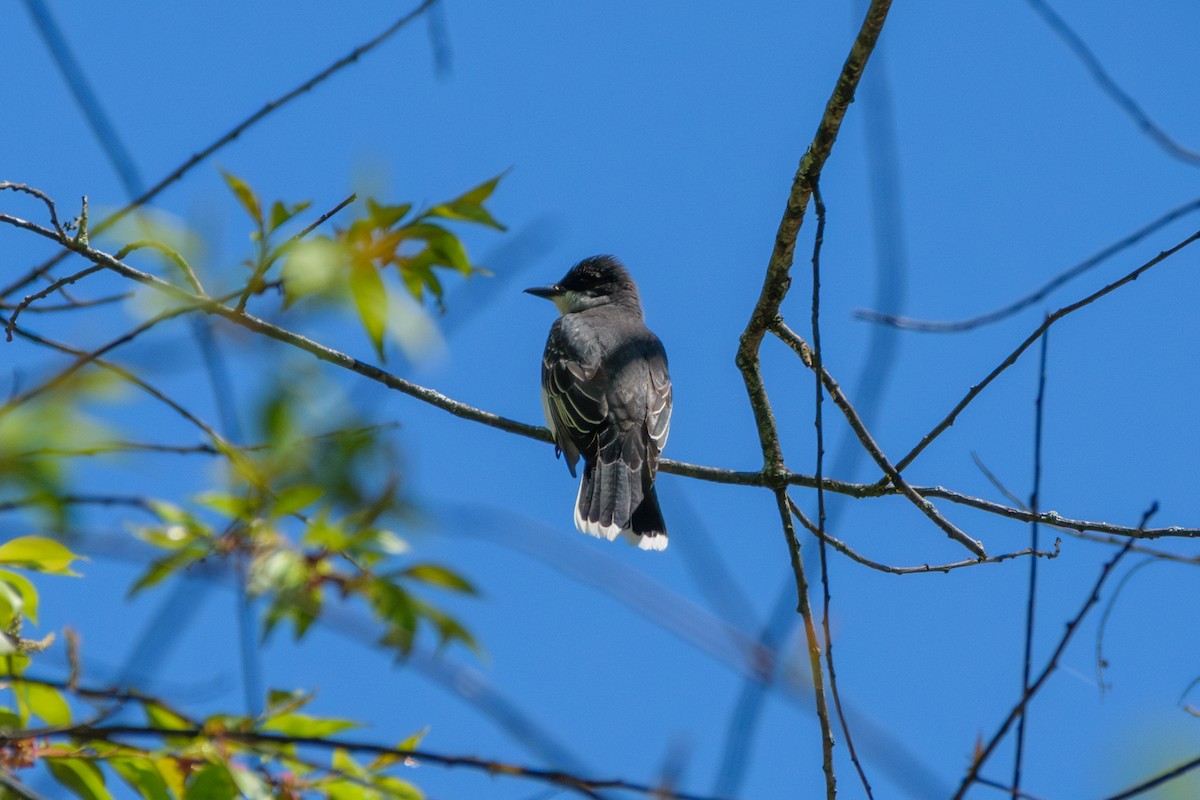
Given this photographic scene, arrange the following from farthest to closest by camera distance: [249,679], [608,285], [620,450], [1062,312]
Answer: [608,285] → [620,450] → [1062,312] → [249,679]

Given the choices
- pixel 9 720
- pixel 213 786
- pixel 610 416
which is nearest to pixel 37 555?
pixel 9 720

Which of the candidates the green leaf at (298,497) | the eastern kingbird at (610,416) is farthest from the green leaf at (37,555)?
the eastern kingbird at (610,416)

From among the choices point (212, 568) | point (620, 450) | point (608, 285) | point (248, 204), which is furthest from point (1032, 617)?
point (608, 285)

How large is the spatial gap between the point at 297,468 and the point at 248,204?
1.08m

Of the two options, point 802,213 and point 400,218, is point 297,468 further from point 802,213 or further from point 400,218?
point 802,213

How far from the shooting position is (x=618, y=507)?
21.8 feet

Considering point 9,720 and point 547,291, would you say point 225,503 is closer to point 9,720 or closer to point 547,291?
point 9,720

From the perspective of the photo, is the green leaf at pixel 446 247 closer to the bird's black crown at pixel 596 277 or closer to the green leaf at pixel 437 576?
the green leaf at pixel 437 576

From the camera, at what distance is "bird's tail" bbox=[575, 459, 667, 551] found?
6.62 m

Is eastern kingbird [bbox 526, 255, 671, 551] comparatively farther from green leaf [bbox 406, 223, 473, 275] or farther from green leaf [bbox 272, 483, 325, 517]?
green leaf [bbox 272, 483, 325, 517]

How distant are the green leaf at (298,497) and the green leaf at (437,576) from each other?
0.99 ft

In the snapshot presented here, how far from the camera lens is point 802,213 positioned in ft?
13.4

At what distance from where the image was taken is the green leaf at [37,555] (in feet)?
8.23

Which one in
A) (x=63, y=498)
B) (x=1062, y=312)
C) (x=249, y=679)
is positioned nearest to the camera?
(x=249, y=679)
